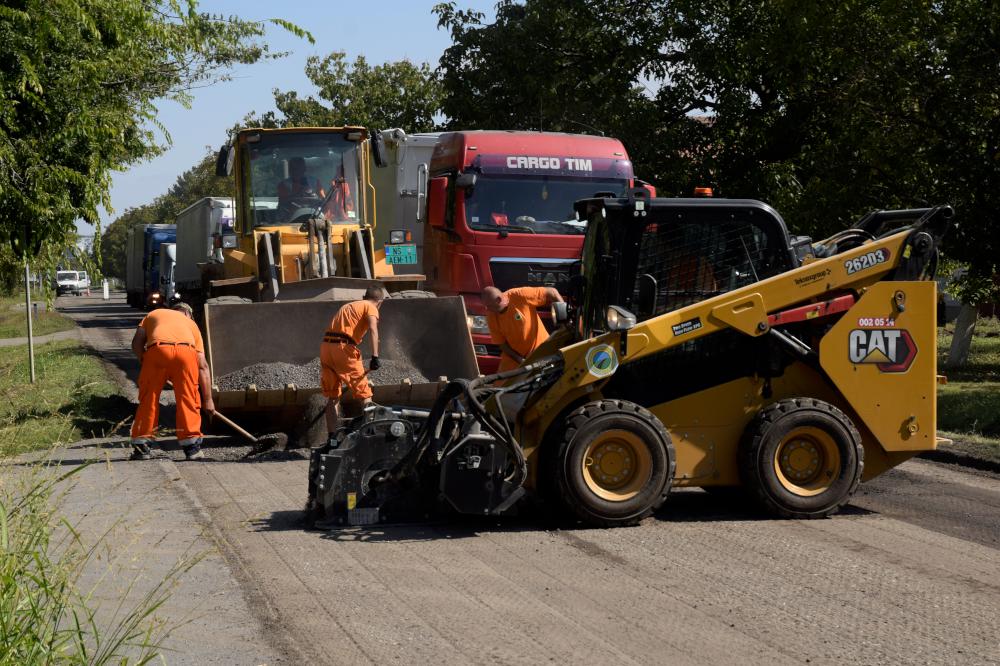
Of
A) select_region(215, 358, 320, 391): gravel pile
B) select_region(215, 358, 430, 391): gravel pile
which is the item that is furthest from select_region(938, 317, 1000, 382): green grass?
select_region(215, 358, 320, 391): gravel pile

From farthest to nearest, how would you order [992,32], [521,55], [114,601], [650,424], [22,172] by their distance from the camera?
1. [521,55]
2. [992,32]
3. [22,172]
4. [650,424]
5. [114,601]

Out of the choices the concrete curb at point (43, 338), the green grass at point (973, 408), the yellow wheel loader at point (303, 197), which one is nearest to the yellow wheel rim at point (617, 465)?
the green grass at point (973, 408)

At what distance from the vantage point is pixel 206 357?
12.2 m

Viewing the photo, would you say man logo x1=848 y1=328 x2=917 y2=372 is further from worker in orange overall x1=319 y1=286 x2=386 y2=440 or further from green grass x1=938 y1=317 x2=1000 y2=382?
green grass x1=938 y1=317 x2=1000 y2=382

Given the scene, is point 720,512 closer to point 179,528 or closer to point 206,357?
point 179,528

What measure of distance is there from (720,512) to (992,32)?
8578mm

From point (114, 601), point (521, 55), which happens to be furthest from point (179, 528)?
point (521, 55)

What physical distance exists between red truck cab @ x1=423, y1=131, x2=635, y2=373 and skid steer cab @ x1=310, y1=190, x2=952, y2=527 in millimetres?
5536

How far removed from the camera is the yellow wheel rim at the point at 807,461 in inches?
322

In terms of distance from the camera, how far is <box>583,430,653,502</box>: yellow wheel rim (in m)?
7.96

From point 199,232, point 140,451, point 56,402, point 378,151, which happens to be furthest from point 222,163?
point 199,232

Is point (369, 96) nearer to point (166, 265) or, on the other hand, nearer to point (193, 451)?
→ point (166, 265)

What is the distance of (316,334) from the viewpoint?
1275 centimetres

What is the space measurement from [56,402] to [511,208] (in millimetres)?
6475
